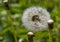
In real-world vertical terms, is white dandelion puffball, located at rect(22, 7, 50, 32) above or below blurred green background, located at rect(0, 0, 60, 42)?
above

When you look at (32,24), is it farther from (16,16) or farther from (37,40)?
(16,16)

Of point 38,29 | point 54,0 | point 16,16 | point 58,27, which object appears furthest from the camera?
point 54,0

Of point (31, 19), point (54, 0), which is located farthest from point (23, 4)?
point (31, 19)

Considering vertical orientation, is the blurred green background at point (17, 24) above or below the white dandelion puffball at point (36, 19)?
below

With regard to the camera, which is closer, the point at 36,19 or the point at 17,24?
the point at 36,19

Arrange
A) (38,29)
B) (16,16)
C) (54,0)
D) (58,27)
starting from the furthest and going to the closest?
(54,0) < (16,16) < (58,27) < (38,29)

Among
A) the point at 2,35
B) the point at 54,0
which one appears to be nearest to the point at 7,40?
the point at 2,35

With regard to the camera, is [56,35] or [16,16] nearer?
[56,35]
